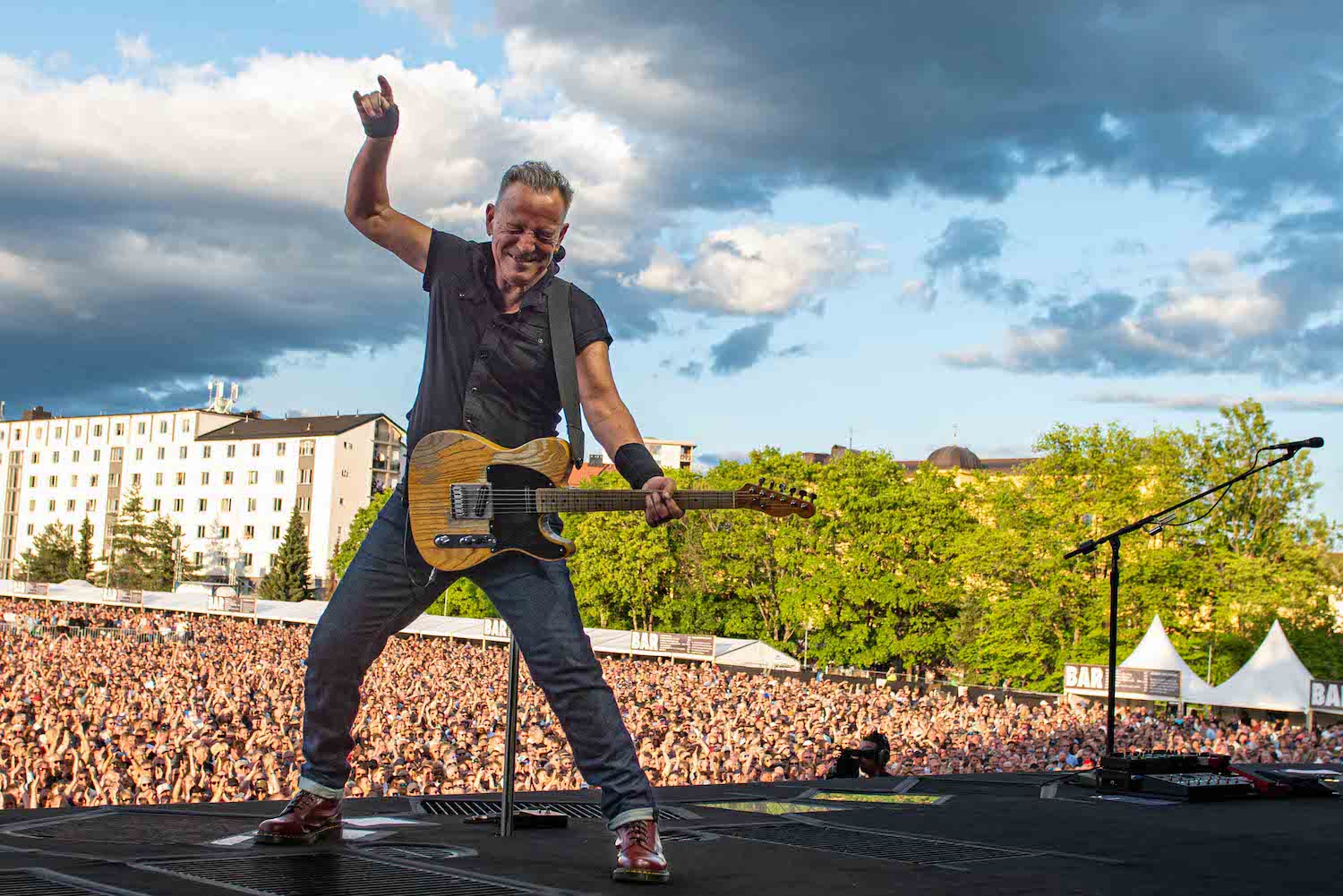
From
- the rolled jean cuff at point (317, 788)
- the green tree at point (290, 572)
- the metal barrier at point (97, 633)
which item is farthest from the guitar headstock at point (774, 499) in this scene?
the green tree at point (290, 572)

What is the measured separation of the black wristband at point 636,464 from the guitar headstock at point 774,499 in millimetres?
300

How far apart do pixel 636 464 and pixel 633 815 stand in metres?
1.16

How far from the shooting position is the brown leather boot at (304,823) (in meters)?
4.42

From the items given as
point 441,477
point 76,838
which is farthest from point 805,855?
point 76,838

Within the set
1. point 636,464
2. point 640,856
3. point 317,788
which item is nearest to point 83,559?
point 317,788

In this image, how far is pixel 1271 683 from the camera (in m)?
28.2

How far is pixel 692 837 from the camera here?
517 cm

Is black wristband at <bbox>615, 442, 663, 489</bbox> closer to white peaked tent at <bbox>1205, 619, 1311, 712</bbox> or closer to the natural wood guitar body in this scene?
the natural wood guitar body

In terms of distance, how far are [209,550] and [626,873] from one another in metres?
109

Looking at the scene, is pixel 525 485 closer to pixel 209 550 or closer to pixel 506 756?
pixel 506 756

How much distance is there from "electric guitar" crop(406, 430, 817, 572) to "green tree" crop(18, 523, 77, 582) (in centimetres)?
10938

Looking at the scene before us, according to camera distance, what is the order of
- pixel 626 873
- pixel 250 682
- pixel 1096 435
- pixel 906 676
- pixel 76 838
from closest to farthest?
pixel 626 873
pixel 76 838
pixel 250 682
pixel 1096 435
pixel 906 676

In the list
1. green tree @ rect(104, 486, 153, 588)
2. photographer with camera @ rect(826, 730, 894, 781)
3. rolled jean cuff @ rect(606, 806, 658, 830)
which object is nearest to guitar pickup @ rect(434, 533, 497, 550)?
rolled jean cuff @ rect(606, 806, 658, 830)

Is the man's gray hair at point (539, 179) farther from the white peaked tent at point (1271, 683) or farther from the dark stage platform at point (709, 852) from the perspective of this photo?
the white peaked tent at point (1271, 683)
